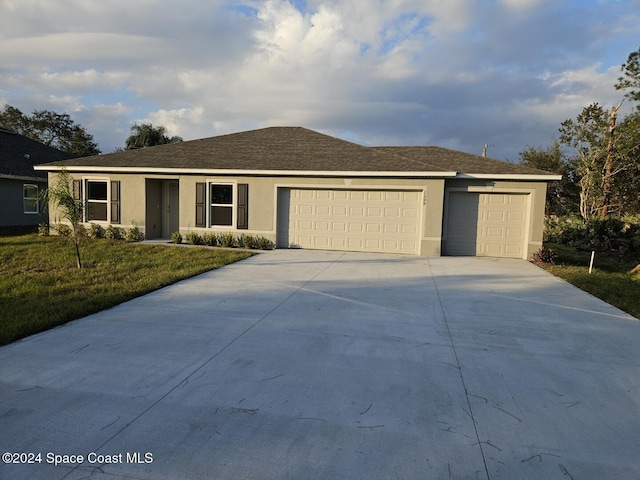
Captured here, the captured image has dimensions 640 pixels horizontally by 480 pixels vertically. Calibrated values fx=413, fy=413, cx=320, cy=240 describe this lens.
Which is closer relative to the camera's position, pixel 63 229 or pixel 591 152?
pixel 63 229

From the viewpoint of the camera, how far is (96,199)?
15445mm

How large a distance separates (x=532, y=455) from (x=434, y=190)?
420 inches

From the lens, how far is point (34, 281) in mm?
8211

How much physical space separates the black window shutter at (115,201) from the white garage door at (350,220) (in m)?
6.06

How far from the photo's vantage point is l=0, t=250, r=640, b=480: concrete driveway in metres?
2.85

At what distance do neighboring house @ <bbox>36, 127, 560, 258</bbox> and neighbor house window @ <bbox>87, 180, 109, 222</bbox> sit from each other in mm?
37

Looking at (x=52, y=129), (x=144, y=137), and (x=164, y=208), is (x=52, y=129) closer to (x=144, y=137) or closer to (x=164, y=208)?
(x=144, y=137)

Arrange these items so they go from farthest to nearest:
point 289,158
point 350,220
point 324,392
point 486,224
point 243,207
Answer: point 289,158 < point 243,207 < point 350,220 < point 486,224 < point 324,392

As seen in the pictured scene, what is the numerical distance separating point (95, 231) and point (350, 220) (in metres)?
9.28

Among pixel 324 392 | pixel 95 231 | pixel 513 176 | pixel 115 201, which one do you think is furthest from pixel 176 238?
pixel 324 392

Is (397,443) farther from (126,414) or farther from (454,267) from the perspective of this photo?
(454,267)

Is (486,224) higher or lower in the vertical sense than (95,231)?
higher

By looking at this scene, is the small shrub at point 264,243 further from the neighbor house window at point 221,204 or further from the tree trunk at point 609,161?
the tree trunk at point 609,161

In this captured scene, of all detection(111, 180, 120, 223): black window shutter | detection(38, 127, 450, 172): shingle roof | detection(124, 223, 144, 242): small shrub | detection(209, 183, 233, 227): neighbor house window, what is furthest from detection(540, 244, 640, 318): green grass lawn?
detection(111, 180, 120, 223): black window shutter
